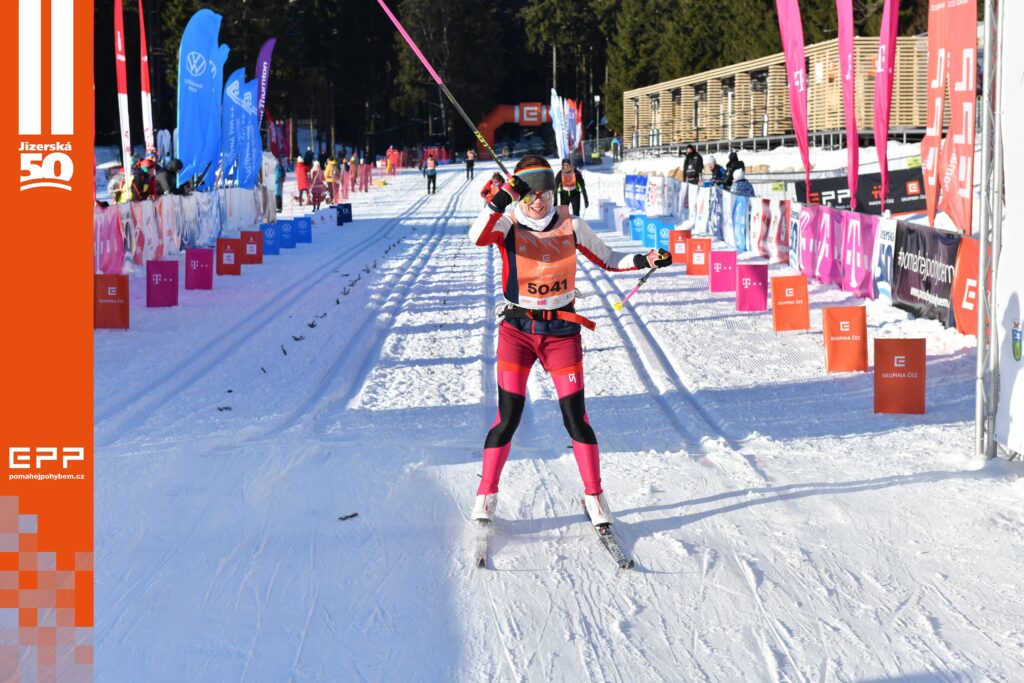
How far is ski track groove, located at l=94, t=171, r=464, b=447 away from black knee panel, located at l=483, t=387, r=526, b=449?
10.8ft

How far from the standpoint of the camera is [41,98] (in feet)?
13.3

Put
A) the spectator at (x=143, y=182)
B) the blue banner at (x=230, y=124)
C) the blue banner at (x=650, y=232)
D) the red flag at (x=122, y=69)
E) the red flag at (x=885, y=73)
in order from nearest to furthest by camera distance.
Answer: the red flag at (x=885, y=73) → the spectator at (x=143, y=182) → the red flag at (x=122, y=69) → the blue banner at (x=650, y=232) → the blue banner at (x=230, y=124)

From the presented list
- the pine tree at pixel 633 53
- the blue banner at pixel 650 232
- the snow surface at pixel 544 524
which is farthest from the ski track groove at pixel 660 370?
the pine tree at pixel 633 53

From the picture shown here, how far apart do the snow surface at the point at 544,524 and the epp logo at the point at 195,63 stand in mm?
11387

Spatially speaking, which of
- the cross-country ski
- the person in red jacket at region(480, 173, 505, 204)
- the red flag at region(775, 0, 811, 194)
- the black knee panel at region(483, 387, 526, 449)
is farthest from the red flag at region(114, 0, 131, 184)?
the black knee panel at region(483, 387, 526, 449)

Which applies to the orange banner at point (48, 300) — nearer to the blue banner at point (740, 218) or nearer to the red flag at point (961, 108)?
the red flag at point (961, 108)

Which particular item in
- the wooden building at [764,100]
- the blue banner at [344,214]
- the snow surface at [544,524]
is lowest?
the snow surface at [544,524]

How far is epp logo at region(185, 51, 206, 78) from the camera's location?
21.6m

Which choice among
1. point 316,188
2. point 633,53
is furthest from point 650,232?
point 633,53

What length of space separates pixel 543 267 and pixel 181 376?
5491mm

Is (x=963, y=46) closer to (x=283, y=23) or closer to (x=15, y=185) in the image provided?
(x=15, y=185)

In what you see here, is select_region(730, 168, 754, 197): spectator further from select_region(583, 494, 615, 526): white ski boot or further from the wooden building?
select_region(583, 494, 615, 526): white ski boot

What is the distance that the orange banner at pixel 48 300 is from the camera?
13.3 feet

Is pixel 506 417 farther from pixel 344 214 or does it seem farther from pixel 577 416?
pixel 344 214
